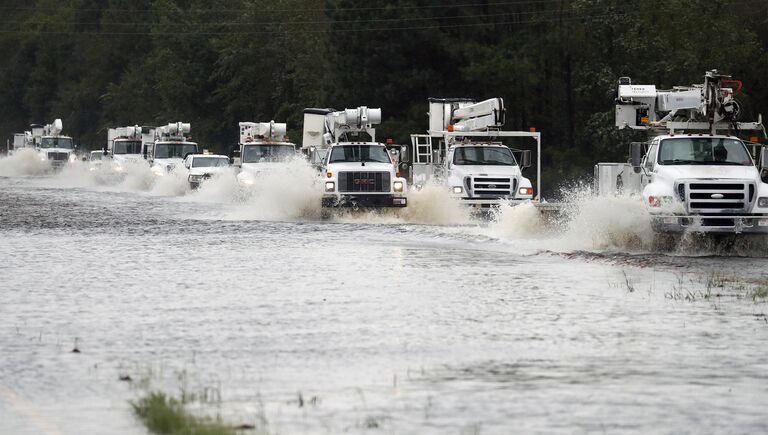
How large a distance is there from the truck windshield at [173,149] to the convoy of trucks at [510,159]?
5cm

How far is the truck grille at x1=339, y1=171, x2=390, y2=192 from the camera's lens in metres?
35.8

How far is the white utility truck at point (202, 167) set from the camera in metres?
53.5

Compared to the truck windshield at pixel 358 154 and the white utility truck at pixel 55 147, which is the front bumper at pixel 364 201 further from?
the white utility truck at pixel 55 147

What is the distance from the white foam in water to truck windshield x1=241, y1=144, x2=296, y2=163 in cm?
4182

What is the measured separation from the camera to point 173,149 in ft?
196

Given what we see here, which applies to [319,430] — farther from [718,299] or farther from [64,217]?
[64,217]

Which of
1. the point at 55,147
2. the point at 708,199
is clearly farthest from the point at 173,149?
the point at 708,199

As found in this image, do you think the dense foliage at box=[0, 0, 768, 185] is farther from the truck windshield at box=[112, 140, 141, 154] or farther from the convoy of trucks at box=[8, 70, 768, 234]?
the truck windshield at box=[112, 140, 141, 154]

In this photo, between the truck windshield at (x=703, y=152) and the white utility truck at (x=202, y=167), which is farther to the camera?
the white utility truck at (x=202, y=167)

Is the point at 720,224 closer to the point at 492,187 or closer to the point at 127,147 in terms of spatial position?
the point at 492,187

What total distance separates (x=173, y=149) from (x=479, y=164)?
26.1 m

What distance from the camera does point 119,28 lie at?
14012cm

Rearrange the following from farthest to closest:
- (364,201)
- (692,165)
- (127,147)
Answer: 1. (127,147)
2. (364,201)
3. (692,165)

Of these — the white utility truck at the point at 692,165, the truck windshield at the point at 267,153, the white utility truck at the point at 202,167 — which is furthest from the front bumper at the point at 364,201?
the white utility truck at the point at 202,167
